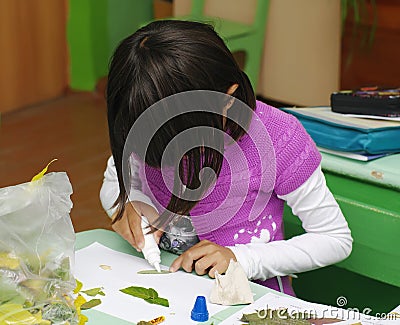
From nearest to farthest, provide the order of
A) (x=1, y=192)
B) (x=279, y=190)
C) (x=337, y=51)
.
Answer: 1. (x=1, y=192)
2. (x=279, y=190)
3. (x=337, y=51)

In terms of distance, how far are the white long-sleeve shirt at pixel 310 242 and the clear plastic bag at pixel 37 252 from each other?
0.26m

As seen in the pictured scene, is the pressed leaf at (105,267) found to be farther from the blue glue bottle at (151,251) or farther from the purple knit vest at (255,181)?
the purple knit vest at (255,181)

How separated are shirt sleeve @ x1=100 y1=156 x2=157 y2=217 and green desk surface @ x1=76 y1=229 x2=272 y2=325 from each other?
0.17 ft

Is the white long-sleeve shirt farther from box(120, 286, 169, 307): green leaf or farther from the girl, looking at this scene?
box(120, 286, 169, 307): green leaf

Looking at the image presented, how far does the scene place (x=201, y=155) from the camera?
1109mm

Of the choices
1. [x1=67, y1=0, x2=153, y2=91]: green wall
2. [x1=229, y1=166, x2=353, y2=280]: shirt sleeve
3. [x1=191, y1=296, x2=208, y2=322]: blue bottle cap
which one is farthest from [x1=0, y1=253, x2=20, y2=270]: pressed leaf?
[x1=67, y1=0, x2=153, y2=91]: green wall

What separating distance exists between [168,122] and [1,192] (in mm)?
231

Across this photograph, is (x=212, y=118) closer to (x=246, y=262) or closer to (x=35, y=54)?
(x=246, y=262)

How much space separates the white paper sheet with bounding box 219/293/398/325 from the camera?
978 millimetres

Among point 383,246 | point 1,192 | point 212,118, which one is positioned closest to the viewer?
point 1,192

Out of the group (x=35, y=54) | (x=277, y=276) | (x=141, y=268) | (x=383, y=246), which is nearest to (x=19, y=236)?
(x=141, y=268)

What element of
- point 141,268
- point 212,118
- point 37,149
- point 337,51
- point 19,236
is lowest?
point 37,149

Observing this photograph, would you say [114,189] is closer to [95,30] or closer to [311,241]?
[311,241]

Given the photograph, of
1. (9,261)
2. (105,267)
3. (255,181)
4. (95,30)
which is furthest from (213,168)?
(95,30)
